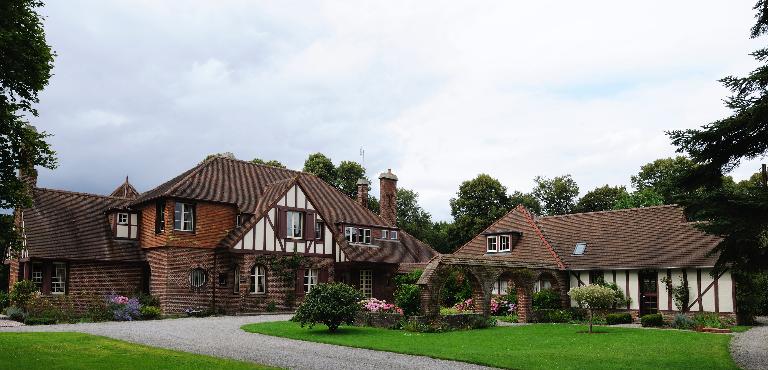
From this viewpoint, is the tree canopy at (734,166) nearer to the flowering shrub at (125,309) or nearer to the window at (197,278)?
the flowering shrub at (125,309)

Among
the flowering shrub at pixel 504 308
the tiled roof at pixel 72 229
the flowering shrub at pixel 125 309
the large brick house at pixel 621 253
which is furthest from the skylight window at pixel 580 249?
the tiled roof at pixel 72 229

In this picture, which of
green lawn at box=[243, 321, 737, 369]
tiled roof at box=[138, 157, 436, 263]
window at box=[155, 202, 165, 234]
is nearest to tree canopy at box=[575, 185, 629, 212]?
tiled roof at box=[138, 157, 436, 263]

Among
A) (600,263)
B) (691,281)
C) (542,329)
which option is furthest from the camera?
(600,263)

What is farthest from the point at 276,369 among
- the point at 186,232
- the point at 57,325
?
the point at 186,232

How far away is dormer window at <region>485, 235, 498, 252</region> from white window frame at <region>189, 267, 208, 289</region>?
14742 mm

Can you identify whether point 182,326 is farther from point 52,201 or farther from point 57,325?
point 52,201

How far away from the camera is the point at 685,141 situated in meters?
13.5

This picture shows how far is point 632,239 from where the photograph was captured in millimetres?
31375

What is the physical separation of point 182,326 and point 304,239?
1088 centimetres

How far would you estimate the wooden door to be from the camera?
2898 cm

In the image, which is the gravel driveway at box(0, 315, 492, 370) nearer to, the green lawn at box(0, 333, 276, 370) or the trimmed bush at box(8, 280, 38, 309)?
the green lawn at box(0, 333, 276, 370)

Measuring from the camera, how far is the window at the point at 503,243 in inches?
1383

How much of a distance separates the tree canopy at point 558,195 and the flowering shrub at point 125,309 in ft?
139

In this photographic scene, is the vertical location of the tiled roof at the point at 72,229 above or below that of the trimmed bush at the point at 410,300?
above
